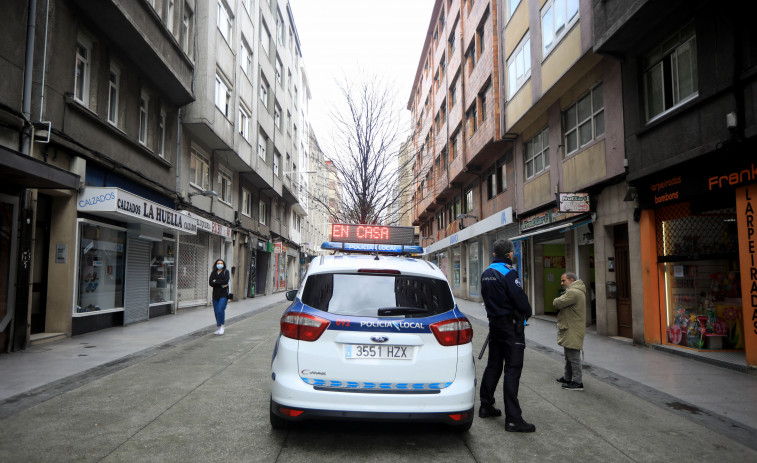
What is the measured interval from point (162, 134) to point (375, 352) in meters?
14.3

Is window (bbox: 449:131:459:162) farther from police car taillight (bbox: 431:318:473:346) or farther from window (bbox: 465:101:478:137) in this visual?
police car taillight (bbox: 431:318:473:346)

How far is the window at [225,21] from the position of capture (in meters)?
19.5

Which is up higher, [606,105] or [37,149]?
[606,105]

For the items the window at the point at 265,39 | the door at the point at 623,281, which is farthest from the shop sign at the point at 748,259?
the window at the point at 265,39

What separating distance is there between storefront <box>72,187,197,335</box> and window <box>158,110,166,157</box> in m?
2.41

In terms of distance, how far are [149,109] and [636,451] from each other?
15002 millimetres

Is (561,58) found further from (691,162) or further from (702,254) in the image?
(702,254)

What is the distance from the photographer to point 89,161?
1112 cm

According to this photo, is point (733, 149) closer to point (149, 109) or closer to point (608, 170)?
point (608, 170)

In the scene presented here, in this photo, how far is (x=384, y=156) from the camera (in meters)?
26.3

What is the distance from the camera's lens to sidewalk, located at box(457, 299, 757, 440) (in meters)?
5.57

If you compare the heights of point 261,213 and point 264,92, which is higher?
point 264,92

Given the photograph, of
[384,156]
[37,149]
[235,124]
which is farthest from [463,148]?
[37,149]

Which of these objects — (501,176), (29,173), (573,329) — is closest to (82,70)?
(29,173)
